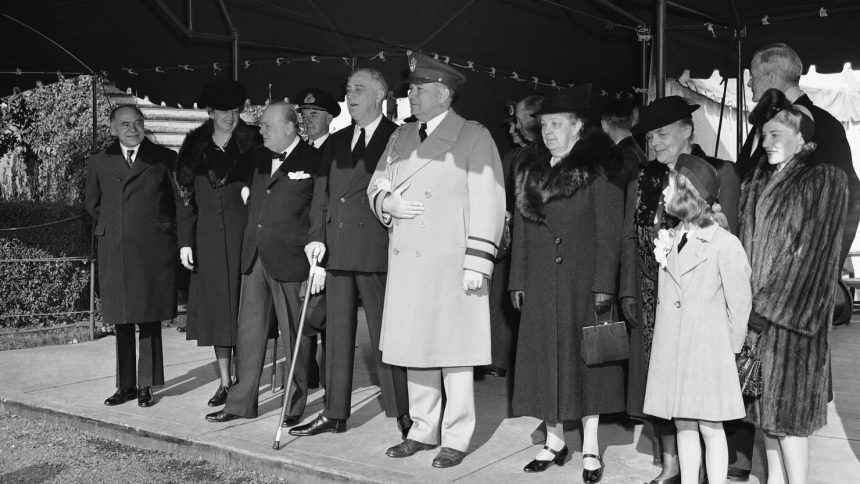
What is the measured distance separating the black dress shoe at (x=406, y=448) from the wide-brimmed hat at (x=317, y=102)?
2.32 meters

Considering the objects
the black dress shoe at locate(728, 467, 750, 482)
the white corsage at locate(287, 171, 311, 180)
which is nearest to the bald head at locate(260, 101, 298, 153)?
the white corsage at locate(287, 171, 311, 180)

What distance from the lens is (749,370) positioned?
12.1ft

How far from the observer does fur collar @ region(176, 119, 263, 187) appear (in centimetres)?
570

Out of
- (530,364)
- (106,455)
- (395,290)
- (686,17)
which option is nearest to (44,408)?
(106,455)

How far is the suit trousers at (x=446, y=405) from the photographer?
451 cm

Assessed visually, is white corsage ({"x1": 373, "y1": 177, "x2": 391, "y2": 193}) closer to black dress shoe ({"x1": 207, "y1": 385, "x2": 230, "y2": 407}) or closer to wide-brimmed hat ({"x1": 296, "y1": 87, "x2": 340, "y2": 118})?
wide-brimmed hat ({"x1": 296, "y1": 87, "x2": 340, "y2": 118})

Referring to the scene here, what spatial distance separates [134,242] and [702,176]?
3735 millimetres

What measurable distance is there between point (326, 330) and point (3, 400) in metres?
2.57

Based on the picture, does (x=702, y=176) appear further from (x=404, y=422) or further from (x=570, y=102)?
(x=404, y=422)

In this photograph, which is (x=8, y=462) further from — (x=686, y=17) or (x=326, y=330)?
(x=686, y=17)

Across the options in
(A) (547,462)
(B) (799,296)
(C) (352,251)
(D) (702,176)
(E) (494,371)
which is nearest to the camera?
(B) (799,296)

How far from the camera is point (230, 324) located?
18.9ft

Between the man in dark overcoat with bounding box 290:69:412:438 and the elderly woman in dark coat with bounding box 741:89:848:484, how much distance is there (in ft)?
6.50

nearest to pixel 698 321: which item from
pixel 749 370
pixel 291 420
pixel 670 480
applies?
pixel 749 370
